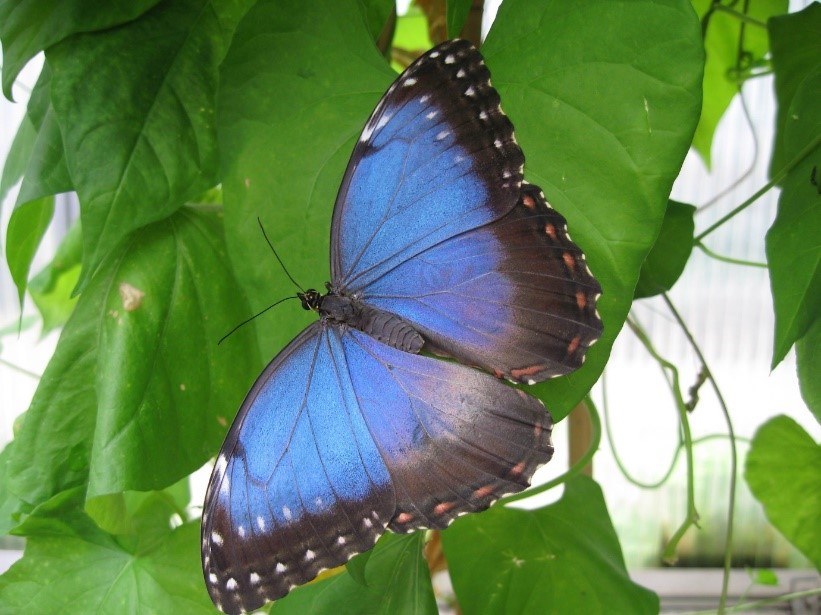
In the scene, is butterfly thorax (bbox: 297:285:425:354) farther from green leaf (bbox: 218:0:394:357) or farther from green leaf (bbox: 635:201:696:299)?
green leaf (bbox: 635:201:696:299)

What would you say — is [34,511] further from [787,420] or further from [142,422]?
[787,420]

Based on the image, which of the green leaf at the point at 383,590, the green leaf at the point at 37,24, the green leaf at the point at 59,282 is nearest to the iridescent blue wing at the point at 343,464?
the green leaf at the point at 383,590

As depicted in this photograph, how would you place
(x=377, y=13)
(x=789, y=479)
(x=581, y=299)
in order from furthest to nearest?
(x=789, y=479)
(x=377, y=13)
(x=581, y=299)

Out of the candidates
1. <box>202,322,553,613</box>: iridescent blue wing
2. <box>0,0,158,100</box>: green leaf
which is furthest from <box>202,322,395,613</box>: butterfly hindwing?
<box>0,0,158,100</box>: green leaf

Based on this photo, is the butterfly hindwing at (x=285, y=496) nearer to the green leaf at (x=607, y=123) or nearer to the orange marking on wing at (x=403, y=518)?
the orange marking on wing at (x=403, y=518)

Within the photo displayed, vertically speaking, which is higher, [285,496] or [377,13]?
[377,13]

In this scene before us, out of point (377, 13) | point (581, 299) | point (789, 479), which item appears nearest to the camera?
point (581, 299)

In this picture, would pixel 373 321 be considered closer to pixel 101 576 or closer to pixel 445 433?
pixel 445 433

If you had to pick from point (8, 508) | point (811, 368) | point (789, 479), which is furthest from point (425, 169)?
point (789, 479)

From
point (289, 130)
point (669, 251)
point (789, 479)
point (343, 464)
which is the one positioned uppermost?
point (289, 130)
